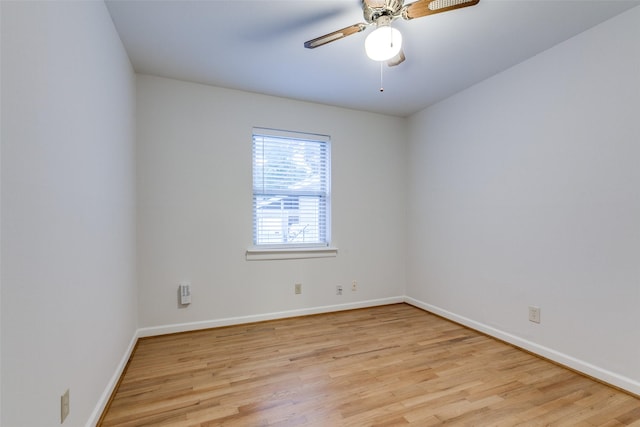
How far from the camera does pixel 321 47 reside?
233cm

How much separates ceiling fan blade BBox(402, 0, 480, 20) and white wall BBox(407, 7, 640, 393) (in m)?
1.38

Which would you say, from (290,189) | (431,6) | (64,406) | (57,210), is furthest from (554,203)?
(64,406)

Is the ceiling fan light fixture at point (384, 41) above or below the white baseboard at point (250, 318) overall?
above

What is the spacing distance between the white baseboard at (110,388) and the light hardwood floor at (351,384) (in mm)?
56

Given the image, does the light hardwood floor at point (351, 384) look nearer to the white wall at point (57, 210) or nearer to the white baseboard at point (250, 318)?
the white baseboard at point (250, 318)

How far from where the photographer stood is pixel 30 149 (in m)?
1.00

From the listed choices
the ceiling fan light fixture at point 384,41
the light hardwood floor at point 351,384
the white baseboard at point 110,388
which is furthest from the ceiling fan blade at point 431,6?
the white baseboard at point 110,388

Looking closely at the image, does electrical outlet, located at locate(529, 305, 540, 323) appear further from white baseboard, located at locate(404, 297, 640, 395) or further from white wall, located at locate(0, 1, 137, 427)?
white wall, located at locate(0, 1, 137, 427)

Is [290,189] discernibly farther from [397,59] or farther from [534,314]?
[534,314]

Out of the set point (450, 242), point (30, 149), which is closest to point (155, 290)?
point (30, 149)

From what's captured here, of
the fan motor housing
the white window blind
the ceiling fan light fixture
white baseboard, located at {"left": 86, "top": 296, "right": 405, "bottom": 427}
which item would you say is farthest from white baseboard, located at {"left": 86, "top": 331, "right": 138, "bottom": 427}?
the fan motor housing

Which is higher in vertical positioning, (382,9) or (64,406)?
(382,9)

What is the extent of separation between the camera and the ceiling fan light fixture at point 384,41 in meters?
1.67

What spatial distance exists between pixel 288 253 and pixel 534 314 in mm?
2372
